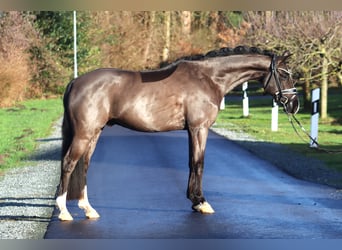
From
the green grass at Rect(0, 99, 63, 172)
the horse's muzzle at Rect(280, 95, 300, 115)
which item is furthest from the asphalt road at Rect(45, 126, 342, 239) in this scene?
the green grass at Rect(0, 99, 63, 172)

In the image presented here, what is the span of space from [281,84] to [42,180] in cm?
466

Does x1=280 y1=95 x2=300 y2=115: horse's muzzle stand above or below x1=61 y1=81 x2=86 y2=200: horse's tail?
above

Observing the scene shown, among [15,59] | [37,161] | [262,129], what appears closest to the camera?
[37,161]

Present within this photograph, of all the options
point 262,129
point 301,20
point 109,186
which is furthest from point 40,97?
point 109,186

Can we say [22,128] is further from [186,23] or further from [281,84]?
[186,23]

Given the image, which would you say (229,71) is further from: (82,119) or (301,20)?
(301,20)

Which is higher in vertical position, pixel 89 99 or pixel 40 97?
pixel 89 99

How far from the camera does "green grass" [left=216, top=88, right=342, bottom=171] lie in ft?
55.7

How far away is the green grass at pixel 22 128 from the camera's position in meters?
16.5

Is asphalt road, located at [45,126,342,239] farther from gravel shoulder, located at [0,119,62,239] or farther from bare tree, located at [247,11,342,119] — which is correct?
bare tree, located at [247,11,342,119]

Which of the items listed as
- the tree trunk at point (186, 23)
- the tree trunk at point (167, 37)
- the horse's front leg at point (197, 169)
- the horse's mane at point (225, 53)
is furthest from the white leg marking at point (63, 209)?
the tree trunk at point (186, 23)

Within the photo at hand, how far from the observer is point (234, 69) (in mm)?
9867

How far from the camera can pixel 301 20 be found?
28.3 meters

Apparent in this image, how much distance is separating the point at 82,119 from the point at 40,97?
117ft
